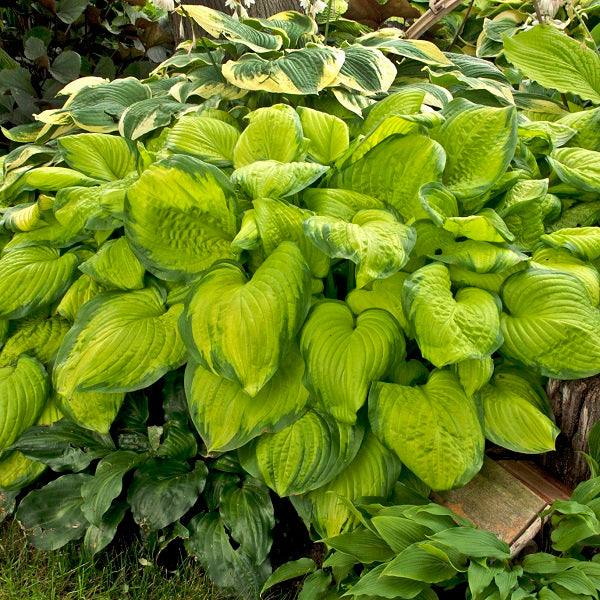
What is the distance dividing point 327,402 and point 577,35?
285cm

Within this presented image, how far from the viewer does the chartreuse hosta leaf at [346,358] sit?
1639mm

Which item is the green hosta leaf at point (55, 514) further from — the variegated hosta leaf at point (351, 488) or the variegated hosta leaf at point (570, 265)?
the variegated hosta leaf at point (570, 265)

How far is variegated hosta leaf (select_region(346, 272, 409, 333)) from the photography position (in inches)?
71.9

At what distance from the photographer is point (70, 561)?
6.68ft

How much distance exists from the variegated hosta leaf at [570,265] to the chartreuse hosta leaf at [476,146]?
26 cm

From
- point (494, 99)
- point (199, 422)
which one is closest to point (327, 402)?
point (199, 422)

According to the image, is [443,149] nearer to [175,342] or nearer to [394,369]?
[394,369]

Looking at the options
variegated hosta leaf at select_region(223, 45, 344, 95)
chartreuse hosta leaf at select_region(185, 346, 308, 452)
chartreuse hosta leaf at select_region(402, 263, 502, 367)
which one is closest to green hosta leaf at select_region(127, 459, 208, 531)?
chartreuse hosta leaf at select_region(185, 346, 308, 452)

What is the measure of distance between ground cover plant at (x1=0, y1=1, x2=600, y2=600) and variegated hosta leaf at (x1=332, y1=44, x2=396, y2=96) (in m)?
0.10

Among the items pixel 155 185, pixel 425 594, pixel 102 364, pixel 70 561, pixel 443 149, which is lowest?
pixel 70 561

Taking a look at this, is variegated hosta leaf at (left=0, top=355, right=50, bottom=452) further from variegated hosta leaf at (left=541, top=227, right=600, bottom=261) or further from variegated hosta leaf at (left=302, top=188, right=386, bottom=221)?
variegated hosta leaf at (left=541, top=227, right=600, bottom=261)

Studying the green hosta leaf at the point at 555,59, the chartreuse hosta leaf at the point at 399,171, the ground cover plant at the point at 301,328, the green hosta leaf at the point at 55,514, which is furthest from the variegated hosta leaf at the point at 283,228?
the green hosta leaf at the point at 555,59

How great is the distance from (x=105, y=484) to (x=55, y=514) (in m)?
0.25

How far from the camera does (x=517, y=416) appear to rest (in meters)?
1.73
